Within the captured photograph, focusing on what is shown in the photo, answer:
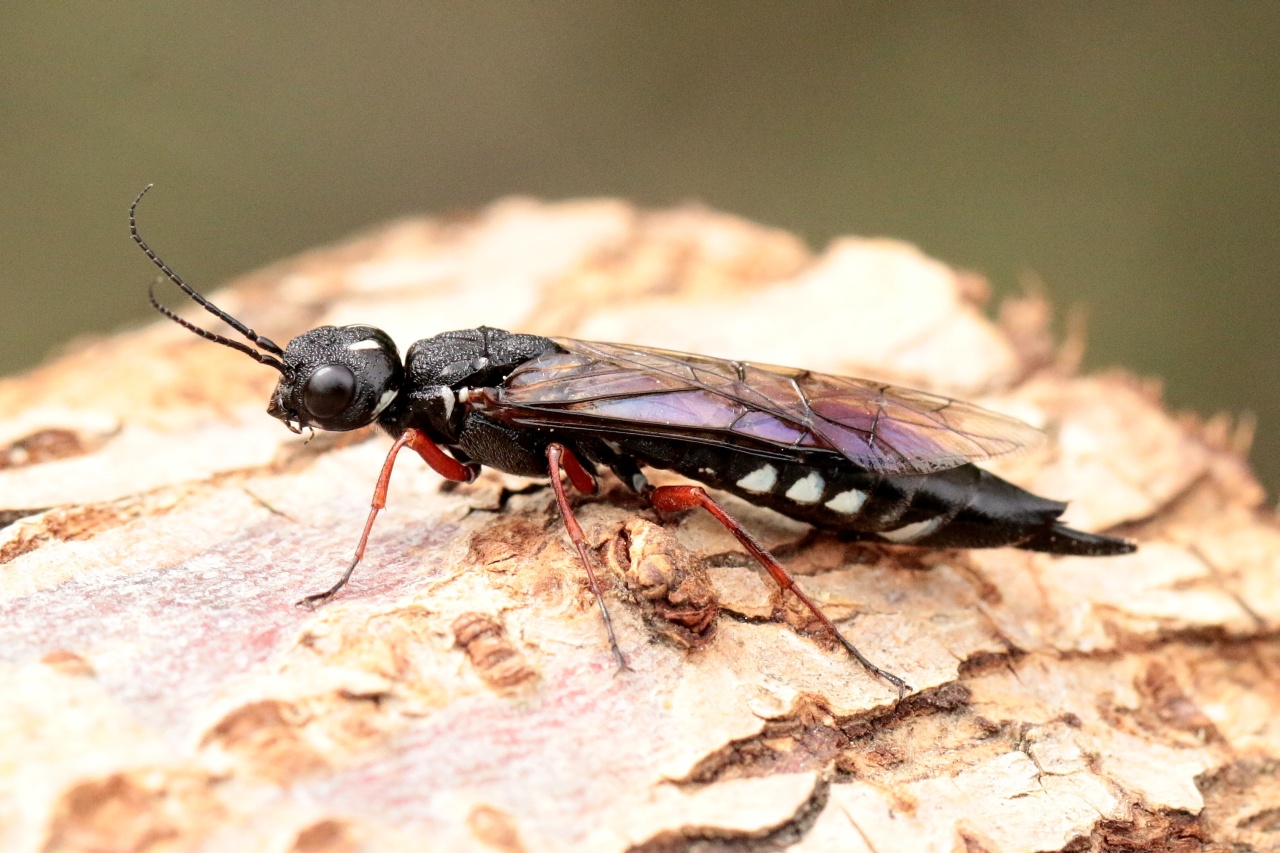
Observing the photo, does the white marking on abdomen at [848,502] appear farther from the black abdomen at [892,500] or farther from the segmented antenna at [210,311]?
the segmented antenna at [210,311]

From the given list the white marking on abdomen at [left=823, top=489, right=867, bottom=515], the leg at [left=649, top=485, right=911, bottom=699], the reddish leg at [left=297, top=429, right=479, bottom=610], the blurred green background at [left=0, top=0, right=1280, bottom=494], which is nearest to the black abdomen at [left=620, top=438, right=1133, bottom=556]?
the white marking on abdomen at [left=823, top=489, right=867, bottom=515]

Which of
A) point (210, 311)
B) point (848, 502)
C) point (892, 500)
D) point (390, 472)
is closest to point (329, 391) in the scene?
point (390, 472)

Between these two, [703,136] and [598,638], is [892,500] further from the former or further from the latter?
[703,136]

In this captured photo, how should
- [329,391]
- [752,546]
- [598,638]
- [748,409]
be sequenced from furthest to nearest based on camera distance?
[748,409] < [329,391] < [752,546] < [598,638]

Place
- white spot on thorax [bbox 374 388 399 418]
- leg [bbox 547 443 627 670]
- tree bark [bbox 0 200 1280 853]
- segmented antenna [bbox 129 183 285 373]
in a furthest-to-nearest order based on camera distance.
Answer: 1. white spot on thorax [bbox 374 388 399 418]
2. segmented antenna [bbox 129 183 285 373]
3. leg [bbox 547 443 627 670]
4. tree bark [bbox 0 200 1280 853]

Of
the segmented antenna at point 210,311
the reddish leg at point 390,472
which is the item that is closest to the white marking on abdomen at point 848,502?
the reddish leg at point 390,472

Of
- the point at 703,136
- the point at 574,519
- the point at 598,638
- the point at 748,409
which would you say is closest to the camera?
the point at 598,638

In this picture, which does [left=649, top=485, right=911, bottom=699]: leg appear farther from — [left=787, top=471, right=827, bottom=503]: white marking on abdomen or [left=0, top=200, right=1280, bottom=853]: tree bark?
[left=787, top=471, right=827, bottom=503]: white marking on abdomen

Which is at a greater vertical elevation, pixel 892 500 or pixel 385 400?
pixel 385 400
